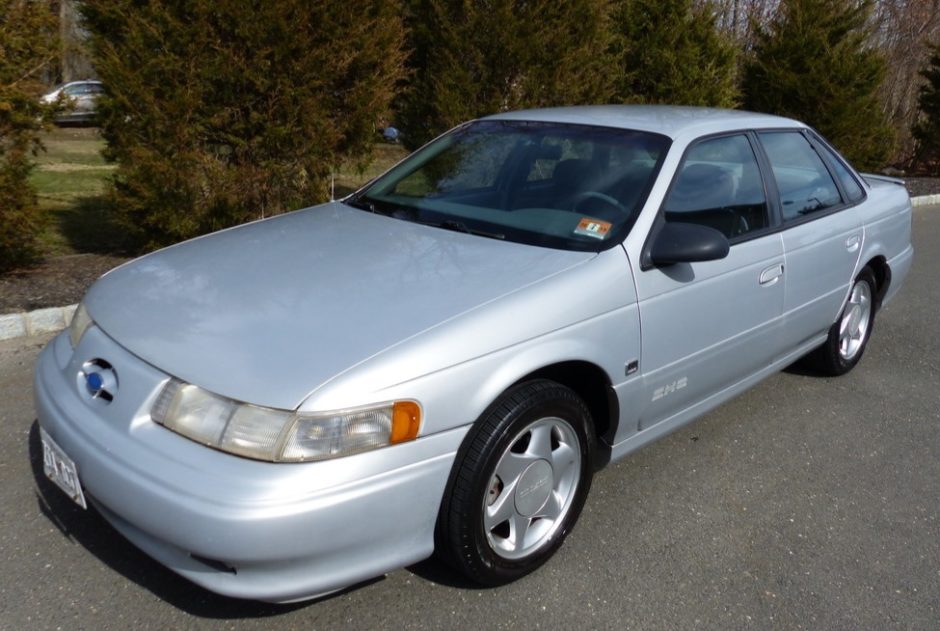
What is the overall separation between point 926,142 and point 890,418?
14789 millimetres

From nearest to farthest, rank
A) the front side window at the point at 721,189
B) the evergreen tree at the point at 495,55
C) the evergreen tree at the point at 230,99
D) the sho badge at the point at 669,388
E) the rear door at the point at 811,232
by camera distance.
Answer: the sho badge at the point at 669,388, the front side window at the point at 721,189, the rear door at the point at 811,232, the evergreen tree at the point at 230,99, the evergreen tree at the point at 495,55

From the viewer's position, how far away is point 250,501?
2.25 meters

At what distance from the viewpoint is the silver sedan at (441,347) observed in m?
2.35

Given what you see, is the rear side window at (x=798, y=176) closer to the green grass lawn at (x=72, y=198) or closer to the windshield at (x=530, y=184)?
the windshield at (x=530, y=184)

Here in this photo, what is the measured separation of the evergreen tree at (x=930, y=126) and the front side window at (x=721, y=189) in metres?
14.7

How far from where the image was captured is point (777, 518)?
347 cm

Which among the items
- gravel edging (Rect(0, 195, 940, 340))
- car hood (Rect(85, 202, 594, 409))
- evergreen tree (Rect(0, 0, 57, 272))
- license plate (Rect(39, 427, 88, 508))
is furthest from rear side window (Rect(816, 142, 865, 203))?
evergreen tree (Rect(0, 0, 57, 272))

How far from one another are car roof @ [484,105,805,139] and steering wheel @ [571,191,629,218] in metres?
0.48

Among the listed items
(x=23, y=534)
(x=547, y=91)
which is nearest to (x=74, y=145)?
(x=547, y=91)

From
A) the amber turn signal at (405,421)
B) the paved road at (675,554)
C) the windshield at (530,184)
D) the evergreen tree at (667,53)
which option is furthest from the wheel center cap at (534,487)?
the evergreen tree at (667,53)

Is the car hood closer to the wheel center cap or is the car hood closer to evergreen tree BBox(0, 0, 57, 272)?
the wheel center cap

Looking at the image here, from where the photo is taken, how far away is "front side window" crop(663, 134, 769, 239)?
359cm

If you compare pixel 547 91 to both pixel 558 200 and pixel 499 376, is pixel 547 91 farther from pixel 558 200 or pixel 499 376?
pixel 499 376

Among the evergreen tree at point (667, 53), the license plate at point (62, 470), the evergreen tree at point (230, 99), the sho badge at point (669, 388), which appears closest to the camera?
the license plate at point (62, 470)
